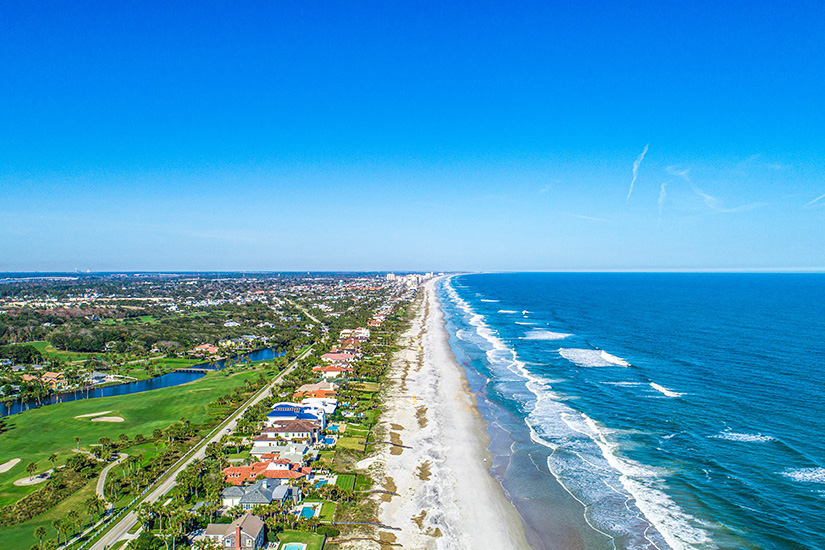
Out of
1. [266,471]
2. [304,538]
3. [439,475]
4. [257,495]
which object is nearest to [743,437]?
[439,475]

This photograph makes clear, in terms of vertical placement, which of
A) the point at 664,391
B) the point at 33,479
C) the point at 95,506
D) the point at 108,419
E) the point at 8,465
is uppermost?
the point at 664,391

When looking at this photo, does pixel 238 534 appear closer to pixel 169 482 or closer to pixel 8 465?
pixel 169 482

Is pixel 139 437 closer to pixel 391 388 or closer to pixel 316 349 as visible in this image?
pixel 391 388

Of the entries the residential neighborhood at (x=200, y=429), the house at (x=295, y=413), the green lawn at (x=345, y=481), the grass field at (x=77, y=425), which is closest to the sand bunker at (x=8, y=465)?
the residential neighborhood at (x=200, y=429)

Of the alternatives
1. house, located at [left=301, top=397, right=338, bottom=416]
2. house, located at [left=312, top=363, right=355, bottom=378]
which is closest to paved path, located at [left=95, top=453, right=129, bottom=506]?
house, located at [left=301, top=397, right=338, bottom=416]

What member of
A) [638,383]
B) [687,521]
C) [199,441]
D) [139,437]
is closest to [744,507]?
[687,521]

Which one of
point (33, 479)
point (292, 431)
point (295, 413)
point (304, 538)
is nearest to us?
point (304, 538)

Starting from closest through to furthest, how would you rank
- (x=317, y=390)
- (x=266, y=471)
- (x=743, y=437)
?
(x=266, y=471) → (x=743, y=437) → (x=317, y=390)

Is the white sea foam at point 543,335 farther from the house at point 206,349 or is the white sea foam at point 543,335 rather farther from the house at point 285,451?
the house at point 206,349
